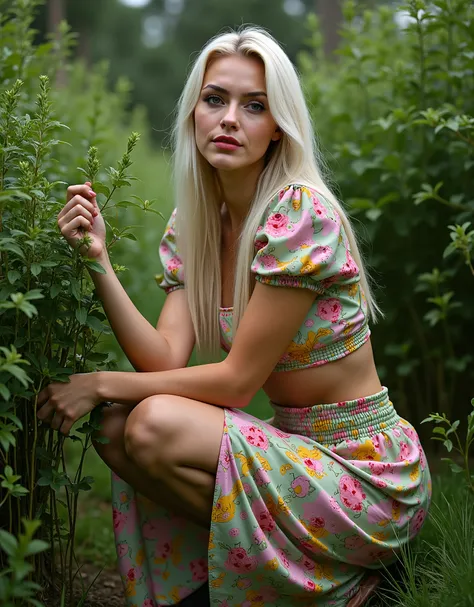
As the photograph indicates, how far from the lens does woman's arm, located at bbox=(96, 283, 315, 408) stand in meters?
2.03

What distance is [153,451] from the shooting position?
1.91 m

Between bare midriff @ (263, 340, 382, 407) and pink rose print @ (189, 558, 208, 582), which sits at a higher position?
bare midriff @ (263, 340, 382, 407)

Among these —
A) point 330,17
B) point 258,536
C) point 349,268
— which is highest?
point 330,17

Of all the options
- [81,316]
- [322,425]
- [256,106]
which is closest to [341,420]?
[322,425]

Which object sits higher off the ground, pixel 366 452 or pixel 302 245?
pixel 302 245

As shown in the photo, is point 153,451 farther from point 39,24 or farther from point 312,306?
point 39,24

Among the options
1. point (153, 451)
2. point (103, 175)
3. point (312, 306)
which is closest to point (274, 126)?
point (312, 306)

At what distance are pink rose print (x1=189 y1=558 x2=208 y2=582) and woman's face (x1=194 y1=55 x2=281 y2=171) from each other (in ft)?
3.36

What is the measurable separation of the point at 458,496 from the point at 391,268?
3.59 ft

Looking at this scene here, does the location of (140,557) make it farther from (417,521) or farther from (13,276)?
(13,276)

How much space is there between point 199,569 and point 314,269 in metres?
0.83

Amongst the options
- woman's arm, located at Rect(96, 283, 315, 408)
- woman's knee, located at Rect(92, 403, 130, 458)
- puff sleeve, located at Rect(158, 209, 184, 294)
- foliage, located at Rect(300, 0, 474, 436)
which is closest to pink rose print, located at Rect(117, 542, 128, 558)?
woman's knee, located at Rect(92, 403, 130, 458)

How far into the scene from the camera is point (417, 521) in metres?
2.21

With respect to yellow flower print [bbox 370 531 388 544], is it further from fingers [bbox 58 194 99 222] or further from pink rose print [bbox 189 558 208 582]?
fingers [bbox 58 194 99 222]
